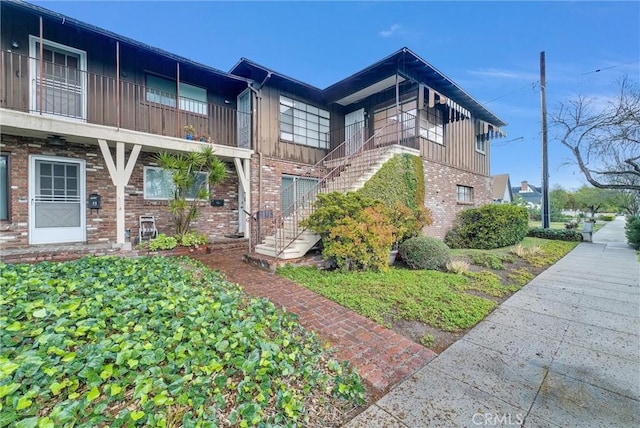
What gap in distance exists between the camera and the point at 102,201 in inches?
304

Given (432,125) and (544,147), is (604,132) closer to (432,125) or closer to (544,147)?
(544,147)

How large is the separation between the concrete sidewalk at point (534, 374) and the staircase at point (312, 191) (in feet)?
14.2

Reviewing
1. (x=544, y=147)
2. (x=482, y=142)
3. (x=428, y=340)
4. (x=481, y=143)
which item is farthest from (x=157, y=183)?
(x=544, y=147)

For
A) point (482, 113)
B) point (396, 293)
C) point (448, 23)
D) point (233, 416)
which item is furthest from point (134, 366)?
point (482, 113)

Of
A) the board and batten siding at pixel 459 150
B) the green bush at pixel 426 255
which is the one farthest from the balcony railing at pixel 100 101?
the board and batten siding at pixel 459 150

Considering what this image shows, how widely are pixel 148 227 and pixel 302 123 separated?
6.80 metres

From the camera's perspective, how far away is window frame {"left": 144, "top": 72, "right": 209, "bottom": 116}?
27.9ft

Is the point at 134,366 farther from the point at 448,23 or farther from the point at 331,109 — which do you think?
the point at 448,23

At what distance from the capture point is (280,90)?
10.2m

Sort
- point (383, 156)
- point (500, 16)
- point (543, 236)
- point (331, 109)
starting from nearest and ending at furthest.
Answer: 1. point (383, 156)
2. point (500, 16)
3. point (331, 109)
4. point (543, 236)

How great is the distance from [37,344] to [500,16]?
47.2 ft

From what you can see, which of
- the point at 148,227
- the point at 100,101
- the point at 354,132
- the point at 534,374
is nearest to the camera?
the point at 534,374

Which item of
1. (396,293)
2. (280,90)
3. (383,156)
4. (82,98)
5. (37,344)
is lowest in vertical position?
(396,293)

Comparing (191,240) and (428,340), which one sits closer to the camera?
(428,340)
